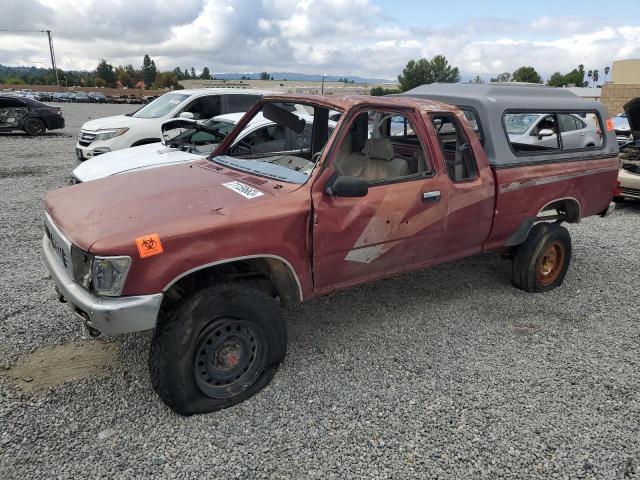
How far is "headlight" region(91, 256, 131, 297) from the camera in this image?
8.52ft

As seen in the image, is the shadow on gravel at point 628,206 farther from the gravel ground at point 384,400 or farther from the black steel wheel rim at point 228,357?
the black steel wheel rim at point 228,357

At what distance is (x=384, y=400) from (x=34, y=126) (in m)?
19.1

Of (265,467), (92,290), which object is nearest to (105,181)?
(92,290)

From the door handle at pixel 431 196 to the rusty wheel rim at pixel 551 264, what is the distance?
1718 millimetres

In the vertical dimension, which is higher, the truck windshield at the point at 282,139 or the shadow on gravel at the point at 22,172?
the truck windshield at the point at 282,139

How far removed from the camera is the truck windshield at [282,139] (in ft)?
13.2

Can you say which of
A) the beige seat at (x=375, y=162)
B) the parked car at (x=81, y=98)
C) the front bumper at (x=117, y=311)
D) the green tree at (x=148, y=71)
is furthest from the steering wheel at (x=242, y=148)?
the green tree at (x=148, y=71)

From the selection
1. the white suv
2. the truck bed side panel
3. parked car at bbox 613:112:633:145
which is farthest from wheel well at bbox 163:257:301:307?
parked car at bbox 613:112:633:145

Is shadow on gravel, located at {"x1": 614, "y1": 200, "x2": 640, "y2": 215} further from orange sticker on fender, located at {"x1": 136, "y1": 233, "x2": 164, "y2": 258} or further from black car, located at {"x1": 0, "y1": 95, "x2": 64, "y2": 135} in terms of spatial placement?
black car, located at {"x1": 0, "y1": 95, "x2": 64, "y2": 135}

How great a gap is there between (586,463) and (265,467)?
1742 mm

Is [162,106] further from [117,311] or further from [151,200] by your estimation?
[117,311]

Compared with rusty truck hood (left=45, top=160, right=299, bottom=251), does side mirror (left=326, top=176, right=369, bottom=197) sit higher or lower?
higher

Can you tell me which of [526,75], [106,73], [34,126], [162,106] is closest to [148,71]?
[106,73]

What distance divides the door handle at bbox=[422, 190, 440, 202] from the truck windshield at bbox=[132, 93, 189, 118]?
281 inches
